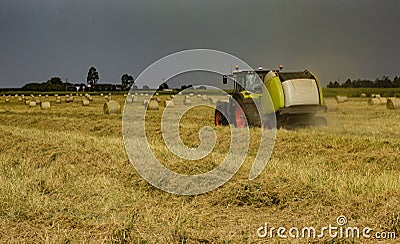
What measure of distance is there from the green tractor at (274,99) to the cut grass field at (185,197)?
2.71 m

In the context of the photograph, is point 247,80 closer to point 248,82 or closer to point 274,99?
point 248,82

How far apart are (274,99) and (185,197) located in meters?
7.49

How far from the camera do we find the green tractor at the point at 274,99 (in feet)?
44.1

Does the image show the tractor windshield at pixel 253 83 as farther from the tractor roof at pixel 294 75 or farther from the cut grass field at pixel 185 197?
the cut grass field at pixel 185 197

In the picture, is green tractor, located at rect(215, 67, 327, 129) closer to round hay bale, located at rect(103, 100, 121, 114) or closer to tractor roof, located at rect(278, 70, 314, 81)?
tractor roof, located at rect(278, 70, 314, 81)

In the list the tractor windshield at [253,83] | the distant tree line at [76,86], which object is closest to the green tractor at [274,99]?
the tractor windshield at [253,83]

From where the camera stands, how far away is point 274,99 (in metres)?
13.5

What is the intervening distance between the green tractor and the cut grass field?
271cm

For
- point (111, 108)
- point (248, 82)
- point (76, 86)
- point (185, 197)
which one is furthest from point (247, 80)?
point (76, 86)

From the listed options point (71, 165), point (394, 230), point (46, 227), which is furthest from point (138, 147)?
point (394, 230)

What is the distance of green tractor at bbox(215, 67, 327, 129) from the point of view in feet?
44.1

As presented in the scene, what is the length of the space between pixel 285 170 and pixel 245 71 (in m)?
6.67

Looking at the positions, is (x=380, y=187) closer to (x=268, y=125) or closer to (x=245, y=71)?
(x=268, y=125)

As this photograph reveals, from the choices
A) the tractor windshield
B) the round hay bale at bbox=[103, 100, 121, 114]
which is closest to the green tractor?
the tractor windshield
